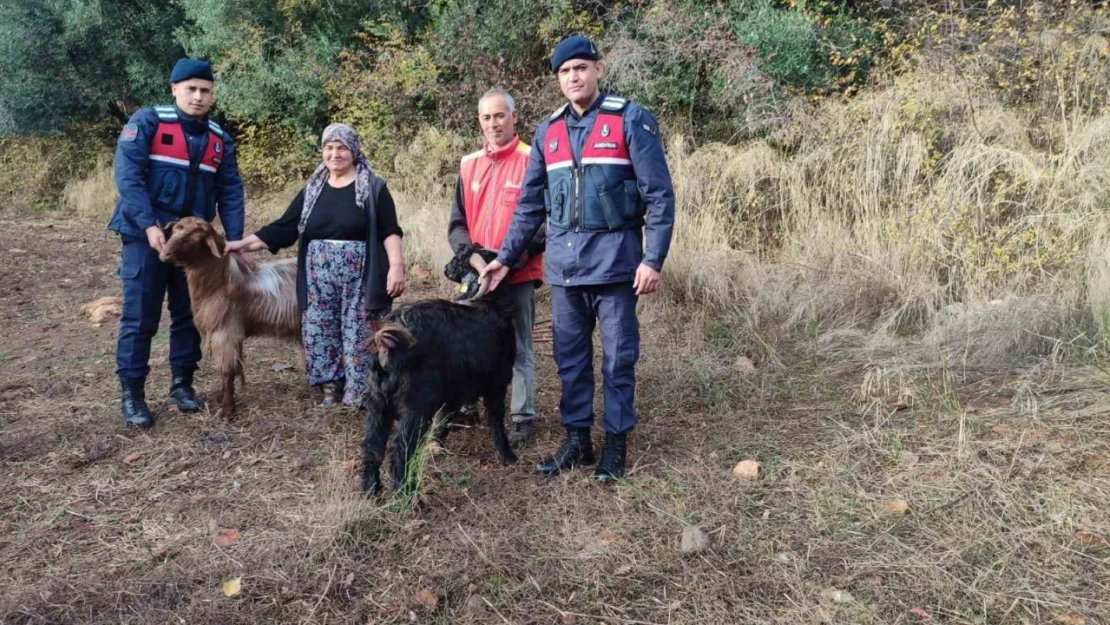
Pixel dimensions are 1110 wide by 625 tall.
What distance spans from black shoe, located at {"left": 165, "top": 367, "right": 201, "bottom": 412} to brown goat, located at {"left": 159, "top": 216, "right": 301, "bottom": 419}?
0.60 feet

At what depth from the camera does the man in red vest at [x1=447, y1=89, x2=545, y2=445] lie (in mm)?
4145

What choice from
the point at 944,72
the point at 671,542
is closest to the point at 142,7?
the point at 944,72

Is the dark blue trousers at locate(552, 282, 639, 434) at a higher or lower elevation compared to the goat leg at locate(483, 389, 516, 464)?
higher

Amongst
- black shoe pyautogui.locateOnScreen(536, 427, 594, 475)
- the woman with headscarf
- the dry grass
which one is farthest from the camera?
the dry grass

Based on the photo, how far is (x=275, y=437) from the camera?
4539mm

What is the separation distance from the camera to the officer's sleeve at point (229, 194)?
4934 mm

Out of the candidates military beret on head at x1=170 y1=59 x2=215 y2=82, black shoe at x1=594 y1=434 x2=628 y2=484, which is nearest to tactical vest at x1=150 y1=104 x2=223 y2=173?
military beret on head at x1=170 y1=59 x2=215 y2=82

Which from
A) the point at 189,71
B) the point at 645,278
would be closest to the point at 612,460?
the point at 645,278

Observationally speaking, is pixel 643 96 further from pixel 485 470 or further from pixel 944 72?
pixel 485 470

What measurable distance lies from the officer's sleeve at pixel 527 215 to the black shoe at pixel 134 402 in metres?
2.37

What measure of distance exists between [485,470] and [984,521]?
2.28 meters

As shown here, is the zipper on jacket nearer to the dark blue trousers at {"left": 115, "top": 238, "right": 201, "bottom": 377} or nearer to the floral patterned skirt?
the floral patterned skirt

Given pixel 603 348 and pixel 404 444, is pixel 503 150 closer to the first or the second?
pixel 603 348

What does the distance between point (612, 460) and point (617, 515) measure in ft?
1.31
